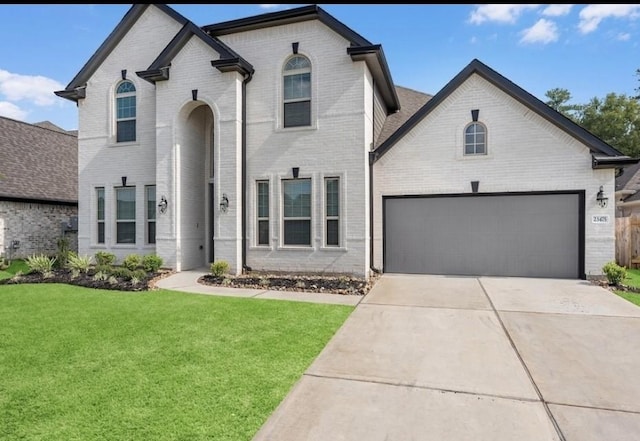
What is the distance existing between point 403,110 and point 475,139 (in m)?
4.76

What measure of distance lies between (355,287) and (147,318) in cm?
451

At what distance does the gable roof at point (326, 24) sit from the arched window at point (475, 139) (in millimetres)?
3055

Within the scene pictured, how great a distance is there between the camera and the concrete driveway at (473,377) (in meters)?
2.99

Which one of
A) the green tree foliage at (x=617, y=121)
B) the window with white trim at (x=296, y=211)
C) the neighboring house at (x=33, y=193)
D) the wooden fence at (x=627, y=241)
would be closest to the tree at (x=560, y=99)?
the green tree foliage at (x=617, y=121)

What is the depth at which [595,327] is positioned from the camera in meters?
5.61

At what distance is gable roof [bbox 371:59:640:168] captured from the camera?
9.12m

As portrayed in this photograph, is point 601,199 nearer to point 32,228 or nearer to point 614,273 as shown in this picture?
point 614,273

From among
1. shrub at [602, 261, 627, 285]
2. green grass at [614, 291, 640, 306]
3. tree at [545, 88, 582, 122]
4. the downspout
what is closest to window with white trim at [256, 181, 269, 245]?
the downspout

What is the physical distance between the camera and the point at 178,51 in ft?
35.0

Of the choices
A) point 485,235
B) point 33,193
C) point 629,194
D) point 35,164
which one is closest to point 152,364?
point 485,235

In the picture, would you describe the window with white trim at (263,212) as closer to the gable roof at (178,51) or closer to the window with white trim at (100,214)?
the gable roof at (178,51)

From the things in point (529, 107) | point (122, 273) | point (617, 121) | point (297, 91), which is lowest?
point (122, 273)

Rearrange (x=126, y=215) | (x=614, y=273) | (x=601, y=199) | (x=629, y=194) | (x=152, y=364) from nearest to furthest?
1. (x=152, y=364)
2. (x=614, y=273)
3. (x=601, y=199)
4. (x=126, y=215)
5. (x=629, y=194)

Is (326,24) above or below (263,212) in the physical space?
above
